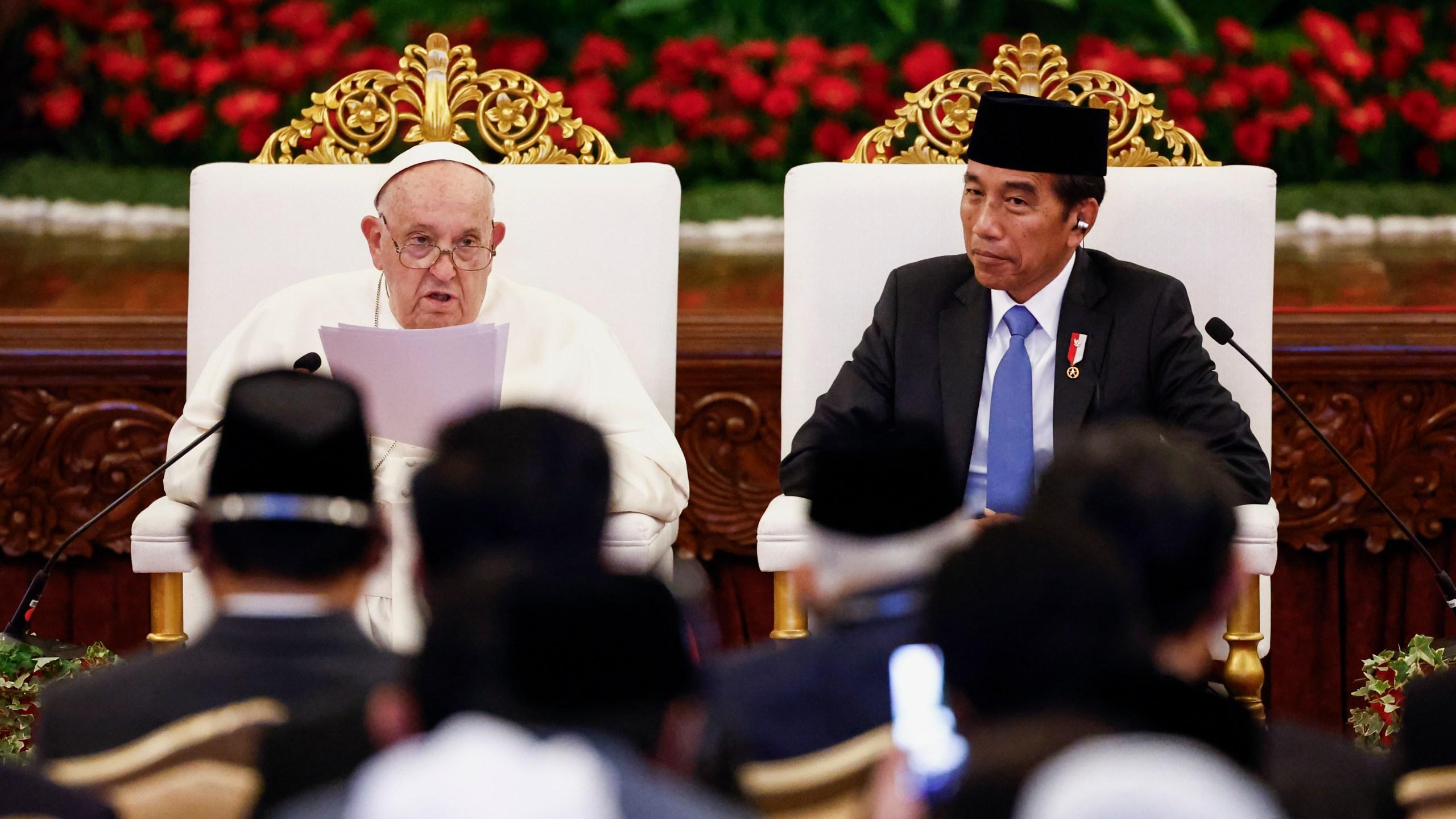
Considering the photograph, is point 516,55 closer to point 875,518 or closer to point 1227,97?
point 1227,97

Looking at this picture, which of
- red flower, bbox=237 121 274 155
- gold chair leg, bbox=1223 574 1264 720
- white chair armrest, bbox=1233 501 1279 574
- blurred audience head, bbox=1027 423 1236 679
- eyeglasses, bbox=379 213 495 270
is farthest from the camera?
red flower, bbox=237 121 274 155

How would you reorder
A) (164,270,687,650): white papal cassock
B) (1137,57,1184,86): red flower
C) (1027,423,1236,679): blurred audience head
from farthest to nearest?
(1137,57,1184,86): red flower < (164,270,687,650): white papal cassock < (1027,423,1236,679): blurred audience head

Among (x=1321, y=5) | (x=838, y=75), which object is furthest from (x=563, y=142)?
(x=1321, y=5)

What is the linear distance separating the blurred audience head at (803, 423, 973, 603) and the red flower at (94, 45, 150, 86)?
4.03 meters

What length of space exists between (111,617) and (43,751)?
2.51m

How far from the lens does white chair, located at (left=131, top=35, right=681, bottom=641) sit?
352 centimetres

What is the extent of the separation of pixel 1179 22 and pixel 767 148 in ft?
4.13

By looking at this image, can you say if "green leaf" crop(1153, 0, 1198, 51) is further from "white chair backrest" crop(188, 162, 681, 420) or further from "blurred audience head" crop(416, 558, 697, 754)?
"blurred audience head" crop(416, 558, 697, 754)

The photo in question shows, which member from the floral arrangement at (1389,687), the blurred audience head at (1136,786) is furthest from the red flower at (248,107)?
the blurred audience head at (1136,786)

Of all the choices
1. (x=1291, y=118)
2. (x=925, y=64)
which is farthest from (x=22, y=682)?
(x=1291, y=118)

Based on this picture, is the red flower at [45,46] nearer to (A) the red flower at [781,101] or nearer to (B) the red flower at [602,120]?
(B) the red flower at [602,120]

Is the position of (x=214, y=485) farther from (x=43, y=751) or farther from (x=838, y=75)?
(x=838, y=75)

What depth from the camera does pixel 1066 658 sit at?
1242 mm

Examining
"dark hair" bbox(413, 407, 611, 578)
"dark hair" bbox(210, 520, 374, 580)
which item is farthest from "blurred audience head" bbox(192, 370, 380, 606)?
"dark hair" bbox(413, 407, 611, 578)
